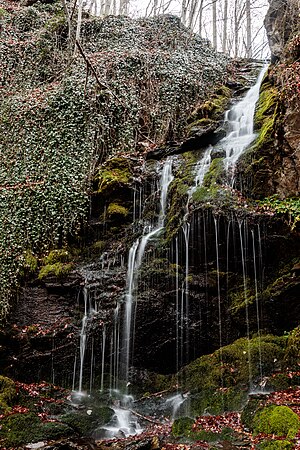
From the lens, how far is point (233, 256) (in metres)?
7.91

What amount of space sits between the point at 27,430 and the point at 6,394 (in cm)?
176

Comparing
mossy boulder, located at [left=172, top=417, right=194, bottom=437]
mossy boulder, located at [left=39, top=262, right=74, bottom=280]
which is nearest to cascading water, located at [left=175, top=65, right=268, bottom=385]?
mossy boulder, located at [left=172, top=417, right=194, bottom=437]

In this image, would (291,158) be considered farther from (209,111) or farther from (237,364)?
(209,111)

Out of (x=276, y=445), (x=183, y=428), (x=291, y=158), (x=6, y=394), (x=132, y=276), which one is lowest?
(x=6, y=394)

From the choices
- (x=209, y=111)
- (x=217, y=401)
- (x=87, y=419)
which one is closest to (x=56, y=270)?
(x=87, y=419)

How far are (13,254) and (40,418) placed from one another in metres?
4.36

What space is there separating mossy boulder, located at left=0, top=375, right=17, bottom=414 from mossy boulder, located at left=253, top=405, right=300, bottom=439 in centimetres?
432

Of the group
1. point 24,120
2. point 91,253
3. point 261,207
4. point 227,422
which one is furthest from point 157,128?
point 227,422

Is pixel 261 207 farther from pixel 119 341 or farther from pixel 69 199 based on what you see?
pixel 69 199

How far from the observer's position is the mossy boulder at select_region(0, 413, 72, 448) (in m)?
5.46

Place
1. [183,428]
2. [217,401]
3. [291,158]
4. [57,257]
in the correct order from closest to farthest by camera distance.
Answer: [183,428] < [217,401] < [291,158] < [57,257]

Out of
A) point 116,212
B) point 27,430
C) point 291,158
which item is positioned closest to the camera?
point 27,430

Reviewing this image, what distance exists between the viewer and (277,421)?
481cm

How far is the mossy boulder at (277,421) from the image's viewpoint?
4636 mm
